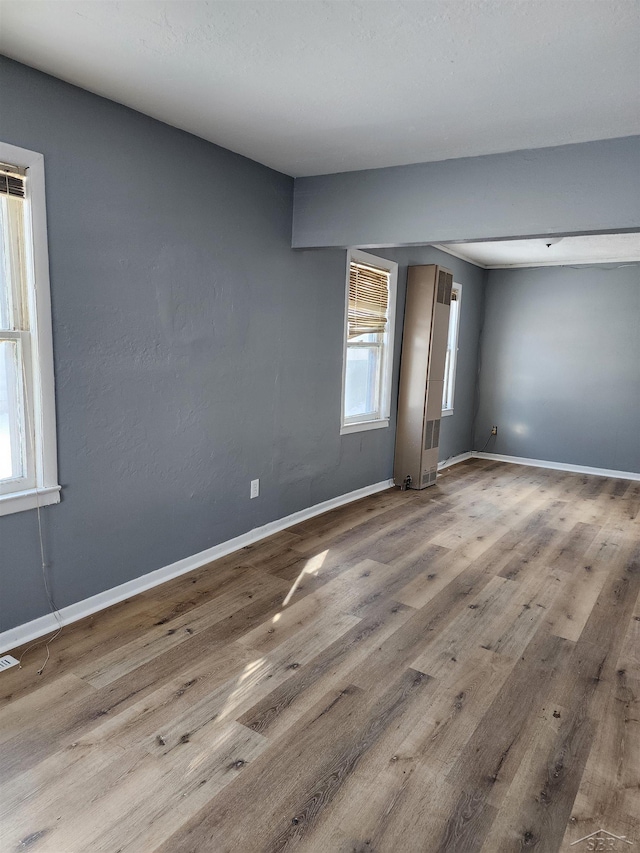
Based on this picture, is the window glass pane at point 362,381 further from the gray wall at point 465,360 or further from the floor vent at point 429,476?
the gray wall at point 465,360

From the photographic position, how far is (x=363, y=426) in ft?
16.6

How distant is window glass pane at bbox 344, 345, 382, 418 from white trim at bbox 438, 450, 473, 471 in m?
1.66

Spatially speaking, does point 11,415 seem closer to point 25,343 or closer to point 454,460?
point 25,343

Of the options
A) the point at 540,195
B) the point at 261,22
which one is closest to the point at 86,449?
the point at 261,22

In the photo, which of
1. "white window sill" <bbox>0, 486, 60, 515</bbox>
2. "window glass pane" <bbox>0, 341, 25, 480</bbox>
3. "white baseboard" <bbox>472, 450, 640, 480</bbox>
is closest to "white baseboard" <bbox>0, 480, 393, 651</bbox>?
"white window sill" <bbox>0, 486, 60, 515</bbox>

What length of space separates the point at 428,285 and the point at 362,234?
1939 millimetres

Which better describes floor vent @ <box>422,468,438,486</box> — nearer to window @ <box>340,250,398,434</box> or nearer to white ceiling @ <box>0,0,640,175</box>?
window @ <box>340,250,398,434</box>

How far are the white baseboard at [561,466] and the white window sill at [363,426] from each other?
2.58 metres

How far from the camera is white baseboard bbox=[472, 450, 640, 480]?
6.44 meters

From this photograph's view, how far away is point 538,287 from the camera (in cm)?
685

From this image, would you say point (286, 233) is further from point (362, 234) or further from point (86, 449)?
point (86, 449)

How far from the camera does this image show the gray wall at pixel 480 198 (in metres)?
2.81

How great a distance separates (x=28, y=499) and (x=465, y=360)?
569 cm

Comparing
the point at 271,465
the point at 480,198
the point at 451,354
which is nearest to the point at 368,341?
the point at 271,465
